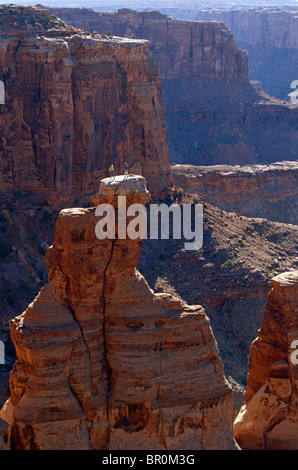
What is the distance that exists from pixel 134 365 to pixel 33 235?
30549 millimetres

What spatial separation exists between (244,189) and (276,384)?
60922 millimetres

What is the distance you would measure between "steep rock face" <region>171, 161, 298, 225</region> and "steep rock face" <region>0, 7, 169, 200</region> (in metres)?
23.4

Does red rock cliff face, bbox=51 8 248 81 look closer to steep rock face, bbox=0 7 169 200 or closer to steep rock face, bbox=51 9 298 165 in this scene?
steep rock face, bbox=51 9 298 165

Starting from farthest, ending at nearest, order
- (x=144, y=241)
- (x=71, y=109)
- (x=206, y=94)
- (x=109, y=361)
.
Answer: (x=206, y=94) < (x=144, y=241) < (x=71, y=109) < (x=109, y=361)

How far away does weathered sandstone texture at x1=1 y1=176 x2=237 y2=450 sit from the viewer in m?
23.9

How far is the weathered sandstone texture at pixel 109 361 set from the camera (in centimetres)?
2389

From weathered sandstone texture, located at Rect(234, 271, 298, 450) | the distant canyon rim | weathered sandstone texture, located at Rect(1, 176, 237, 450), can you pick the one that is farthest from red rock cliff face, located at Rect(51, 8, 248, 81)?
weathered sandstone texture, located at Rect(1, 176, 237, 450)

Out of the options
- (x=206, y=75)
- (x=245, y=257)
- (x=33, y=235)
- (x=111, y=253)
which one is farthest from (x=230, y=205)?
(x=111, y=253)

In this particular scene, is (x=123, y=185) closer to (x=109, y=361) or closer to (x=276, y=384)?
(x=109, y=361)

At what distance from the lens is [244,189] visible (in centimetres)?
8925

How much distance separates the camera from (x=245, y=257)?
60906mm

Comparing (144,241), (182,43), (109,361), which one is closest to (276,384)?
(109,361)

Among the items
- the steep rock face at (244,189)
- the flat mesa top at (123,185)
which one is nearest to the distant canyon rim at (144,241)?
the steep rock face at (244,189)
